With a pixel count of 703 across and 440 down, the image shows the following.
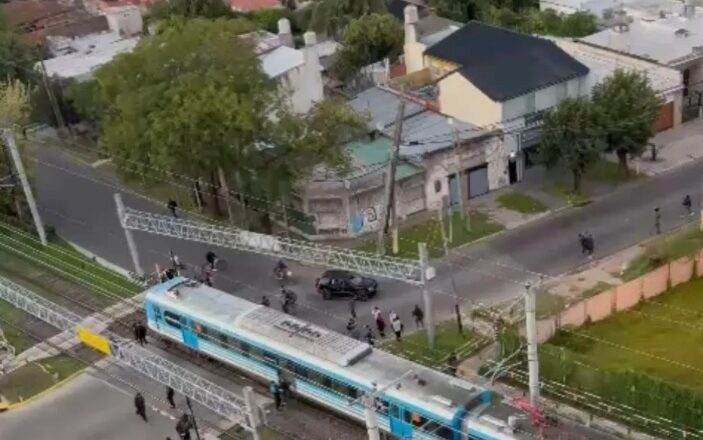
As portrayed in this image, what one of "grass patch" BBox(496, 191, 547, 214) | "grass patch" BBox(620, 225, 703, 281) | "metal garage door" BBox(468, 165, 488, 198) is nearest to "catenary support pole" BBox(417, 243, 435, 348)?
"grass patch" BBox(620, 225, 703, 281)

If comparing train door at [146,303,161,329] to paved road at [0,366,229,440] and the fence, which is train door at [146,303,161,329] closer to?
paved road at [0,366,229,440]

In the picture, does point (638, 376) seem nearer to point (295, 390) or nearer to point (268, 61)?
point (295, 390)

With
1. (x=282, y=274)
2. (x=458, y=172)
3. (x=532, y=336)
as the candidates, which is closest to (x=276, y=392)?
(x=282, y=274)

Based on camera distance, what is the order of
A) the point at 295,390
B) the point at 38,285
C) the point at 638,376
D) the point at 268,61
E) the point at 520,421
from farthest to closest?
the point at 268,61, the point at 38,285, the point at 295,390, the point at 638,376, the point at 520,421

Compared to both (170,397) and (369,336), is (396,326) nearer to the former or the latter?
(369,336)

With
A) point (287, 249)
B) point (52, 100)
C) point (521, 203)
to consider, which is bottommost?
point (521, 203)

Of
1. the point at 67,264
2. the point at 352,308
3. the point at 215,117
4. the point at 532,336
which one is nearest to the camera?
the point at 532,336

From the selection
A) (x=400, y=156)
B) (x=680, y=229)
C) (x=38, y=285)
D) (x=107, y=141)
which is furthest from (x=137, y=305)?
(x=680, y=229)

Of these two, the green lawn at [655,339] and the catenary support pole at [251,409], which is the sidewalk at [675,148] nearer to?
the green lawn at [655,339]
